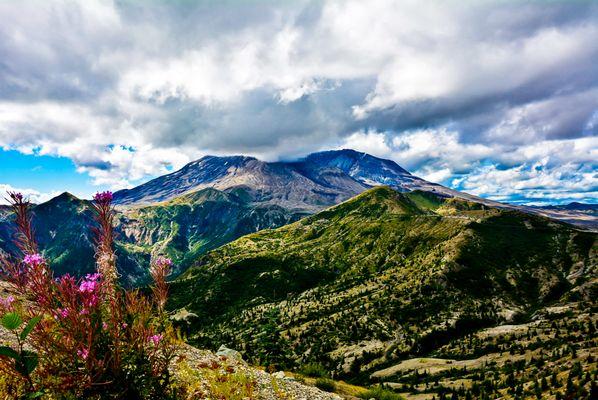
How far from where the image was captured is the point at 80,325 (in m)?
6.68

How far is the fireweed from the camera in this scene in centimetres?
674

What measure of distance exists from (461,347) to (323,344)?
5147 cm

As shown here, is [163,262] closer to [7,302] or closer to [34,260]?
[34,260]

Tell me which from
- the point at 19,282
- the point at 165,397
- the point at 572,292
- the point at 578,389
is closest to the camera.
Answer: the point at 19,282

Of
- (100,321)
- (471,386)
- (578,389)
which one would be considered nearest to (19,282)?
(100,321)

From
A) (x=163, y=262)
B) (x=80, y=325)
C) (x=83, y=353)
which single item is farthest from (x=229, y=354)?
(x=80, y=325)

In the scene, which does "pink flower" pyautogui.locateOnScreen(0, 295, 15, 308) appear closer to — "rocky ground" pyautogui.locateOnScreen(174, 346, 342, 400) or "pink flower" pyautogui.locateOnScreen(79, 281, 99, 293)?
"pink flower" pyautogui.locateOnScreen(79, 281, 99, 293)

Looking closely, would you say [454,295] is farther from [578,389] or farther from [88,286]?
[88,286]

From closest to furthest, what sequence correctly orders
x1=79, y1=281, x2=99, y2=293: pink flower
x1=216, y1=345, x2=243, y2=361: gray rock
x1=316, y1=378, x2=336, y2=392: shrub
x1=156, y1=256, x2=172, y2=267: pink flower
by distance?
x1=79, y1=281, x2=99, y2=293: pink flower, x1=156, y1=256, x2=172, y2=267: pink flower, x1=316, y1=378, x2=336, y2=392: shrub, x1=216, y1=345, x2=243, y2=361: gray rock

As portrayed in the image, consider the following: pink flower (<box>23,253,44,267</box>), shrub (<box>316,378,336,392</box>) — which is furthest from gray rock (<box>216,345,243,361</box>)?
pink flower (<box>23,253,44,267</box>)

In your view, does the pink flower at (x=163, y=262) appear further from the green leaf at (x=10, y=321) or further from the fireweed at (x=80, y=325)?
the green leaf at (x=10, y=321)

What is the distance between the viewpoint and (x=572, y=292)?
139625 millimetres

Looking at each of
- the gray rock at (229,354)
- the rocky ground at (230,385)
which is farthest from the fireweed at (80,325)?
the gray rock at (229,354)

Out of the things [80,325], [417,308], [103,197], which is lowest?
[417,308]
